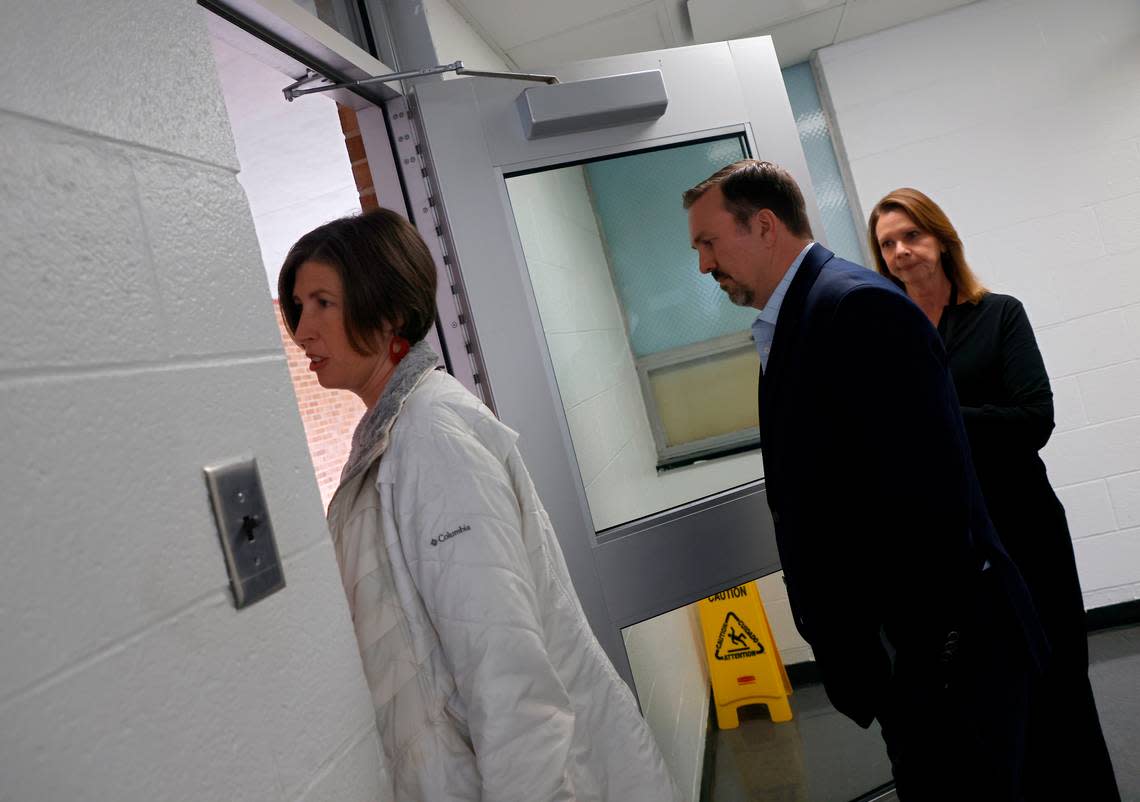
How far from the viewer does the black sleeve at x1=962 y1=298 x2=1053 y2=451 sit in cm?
197

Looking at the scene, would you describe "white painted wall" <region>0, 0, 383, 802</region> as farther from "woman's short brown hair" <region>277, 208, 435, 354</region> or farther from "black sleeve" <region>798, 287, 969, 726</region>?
"black sleeve" <region>798, 287, 969, 726</region>

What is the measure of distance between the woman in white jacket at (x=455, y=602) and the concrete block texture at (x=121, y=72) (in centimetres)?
44

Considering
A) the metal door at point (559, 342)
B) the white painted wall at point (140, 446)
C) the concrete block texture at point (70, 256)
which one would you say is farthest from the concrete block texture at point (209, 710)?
the metal door at point (559, 342)

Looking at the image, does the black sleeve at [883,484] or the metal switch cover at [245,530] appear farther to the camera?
the black sleeve at [883,484]

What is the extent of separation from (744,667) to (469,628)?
2.38 meters

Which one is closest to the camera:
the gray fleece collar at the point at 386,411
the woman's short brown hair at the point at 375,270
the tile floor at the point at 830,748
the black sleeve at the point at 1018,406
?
the gray fleece collar at the point at 386,411

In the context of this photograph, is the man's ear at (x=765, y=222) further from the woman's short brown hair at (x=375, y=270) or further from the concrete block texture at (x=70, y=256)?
the concrete block texture at (x=70, y=256)

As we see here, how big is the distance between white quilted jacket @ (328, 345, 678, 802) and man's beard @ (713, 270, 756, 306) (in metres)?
0.79

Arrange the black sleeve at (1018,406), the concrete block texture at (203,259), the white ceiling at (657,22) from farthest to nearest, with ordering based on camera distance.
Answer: the white ceiling at (657,22)
the black sleeve at (1018,406)
the concrete block texture at (203,259)

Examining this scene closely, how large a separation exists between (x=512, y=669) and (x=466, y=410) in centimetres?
38

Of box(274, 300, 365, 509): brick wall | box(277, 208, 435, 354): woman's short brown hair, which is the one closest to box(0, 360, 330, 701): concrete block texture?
box(277, 208, 435, 354): woman's short brown hair

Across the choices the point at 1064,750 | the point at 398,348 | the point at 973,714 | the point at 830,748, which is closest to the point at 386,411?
the point at 398,348

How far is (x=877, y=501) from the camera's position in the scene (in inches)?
53.6

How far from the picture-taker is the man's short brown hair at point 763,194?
170 centimetres
